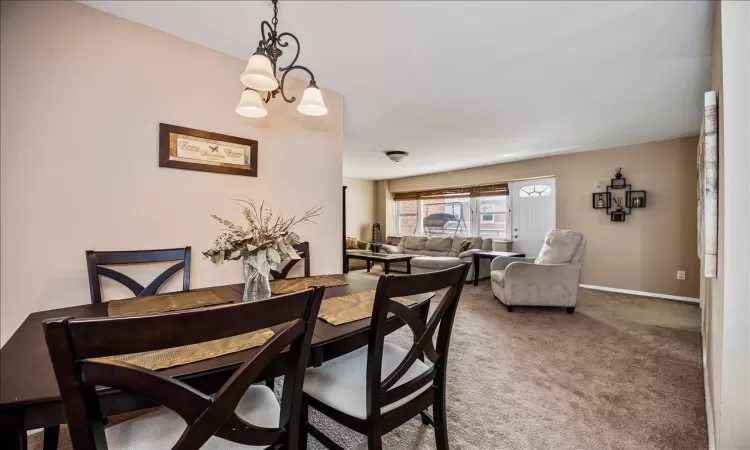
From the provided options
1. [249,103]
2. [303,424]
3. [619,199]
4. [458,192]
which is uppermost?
[458,192]

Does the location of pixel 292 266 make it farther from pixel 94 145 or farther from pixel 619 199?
pixel 619 199

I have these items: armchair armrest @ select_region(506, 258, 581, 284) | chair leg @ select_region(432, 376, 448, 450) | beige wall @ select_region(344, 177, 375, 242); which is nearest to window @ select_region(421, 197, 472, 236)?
beige wall @ select_region(344, 177, 375, 242)

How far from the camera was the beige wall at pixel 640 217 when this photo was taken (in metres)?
4.33

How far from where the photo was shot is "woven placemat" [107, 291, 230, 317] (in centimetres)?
126

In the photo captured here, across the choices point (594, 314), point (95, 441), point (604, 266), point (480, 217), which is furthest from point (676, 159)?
point (95, 441)

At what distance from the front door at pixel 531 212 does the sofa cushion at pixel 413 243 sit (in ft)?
6.02

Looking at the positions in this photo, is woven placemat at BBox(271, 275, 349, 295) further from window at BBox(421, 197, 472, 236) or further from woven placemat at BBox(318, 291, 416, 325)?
window at BBox(421, 197, 472, 236)

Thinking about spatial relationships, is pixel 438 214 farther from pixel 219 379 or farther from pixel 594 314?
pixel 219 379

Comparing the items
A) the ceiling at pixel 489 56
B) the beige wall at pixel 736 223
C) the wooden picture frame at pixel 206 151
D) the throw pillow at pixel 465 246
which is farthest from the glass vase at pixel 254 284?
the throw pillow at pixel 465 246

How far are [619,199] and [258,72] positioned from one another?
216 inches

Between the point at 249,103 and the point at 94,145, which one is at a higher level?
the point at 249,103

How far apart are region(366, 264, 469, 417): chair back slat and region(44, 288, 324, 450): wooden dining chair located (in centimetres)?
24

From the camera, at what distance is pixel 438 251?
6723mm

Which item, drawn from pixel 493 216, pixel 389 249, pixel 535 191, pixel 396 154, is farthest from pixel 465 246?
pixel 396 154
